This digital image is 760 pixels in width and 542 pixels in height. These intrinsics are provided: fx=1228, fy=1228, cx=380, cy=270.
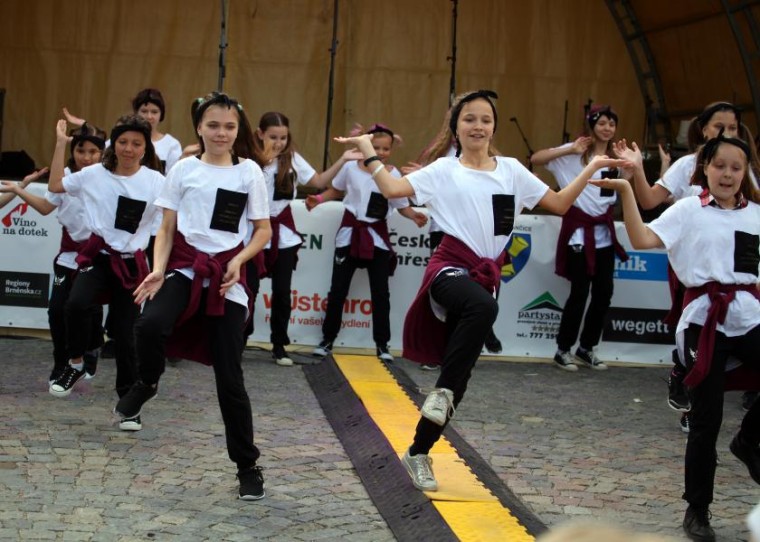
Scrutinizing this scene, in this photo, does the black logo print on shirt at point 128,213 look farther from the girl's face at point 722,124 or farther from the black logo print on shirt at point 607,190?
the black logo print on shirt at point 607,190

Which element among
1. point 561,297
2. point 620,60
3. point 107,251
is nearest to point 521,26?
point 620,60

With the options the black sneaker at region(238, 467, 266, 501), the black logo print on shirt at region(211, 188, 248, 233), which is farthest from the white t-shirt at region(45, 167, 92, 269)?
the black sneaker at region(238, 467, 266, 501)

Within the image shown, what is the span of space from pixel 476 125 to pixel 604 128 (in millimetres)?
3807

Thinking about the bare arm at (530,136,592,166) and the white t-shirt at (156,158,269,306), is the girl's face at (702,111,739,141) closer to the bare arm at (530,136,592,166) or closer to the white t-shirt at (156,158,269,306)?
the bare arm at (530,136,592,166)

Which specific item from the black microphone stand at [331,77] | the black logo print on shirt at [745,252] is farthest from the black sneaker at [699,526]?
the black microphone stand at [331,77]

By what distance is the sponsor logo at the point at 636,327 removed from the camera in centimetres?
1043

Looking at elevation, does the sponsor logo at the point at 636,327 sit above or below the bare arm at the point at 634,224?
below

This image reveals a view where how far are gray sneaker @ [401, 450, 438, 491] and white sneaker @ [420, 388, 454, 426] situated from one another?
27 cm

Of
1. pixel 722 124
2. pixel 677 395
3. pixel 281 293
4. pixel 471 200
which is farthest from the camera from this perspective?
pixel 281 293

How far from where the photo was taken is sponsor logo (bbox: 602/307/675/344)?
34.2 ft

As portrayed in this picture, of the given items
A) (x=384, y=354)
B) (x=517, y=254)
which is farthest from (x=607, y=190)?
(x=384, y=354)

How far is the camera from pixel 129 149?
753 centimetres

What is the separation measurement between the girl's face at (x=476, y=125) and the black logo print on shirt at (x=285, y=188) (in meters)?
3.36

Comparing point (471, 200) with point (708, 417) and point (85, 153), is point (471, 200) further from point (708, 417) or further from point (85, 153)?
point (85, 153)
